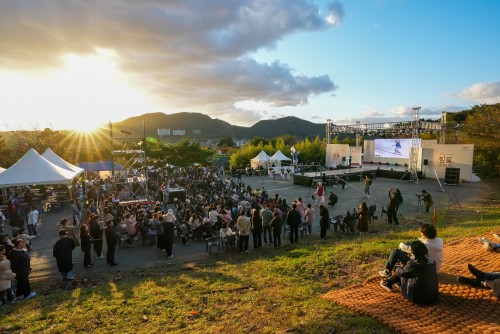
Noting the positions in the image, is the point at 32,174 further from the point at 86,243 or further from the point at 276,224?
the point at 276,224

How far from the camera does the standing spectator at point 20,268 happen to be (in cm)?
614

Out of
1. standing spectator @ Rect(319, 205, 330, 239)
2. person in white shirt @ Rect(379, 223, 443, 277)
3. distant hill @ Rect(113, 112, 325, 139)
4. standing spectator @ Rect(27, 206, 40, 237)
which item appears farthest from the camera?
distant hill @ Rect(113, 112, 325, 139)

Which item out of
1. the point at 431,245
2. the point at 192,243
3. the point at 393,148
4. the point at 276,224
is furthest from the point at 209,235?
the point at 393,148

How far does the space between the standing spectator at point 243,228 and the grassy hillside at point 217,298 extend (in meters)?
0.40

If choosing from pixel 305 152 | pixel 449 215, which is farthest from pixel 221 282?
pixel 305 152

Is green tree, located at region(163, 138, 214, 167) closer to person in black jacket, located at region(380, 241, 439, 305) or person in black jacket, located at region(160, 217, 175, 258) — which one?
person in black jacket, located at region(160, 217, 175, 258)

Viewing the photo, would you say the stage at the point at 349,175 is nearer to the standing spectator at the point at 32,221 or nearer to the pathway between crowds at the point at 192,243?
the pathway between crowds at the point at 192,243

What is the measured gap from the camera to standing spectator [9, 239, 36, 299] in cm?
614

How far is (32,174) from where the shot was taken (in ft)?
41.5

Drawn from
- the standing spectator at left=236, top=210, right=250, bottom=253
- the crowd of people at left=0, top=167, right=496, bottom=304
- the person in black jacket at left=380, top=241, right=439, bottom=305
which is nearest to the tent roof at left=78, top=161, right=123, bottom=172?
the crowd of people at left=0, top=167, right=496, bottom=304

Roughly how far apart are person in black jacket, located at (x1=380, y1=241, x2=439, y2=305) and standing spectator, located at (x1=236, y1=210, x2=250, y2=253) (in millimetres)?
4931

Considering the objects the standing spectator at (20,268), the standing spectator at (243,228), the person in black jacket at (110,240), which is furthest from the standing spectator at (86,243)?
the standing spectator at (243,228)

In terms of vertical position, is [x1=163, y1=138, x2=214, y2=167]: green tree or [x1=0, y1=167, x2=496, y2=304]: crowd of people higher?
[x1=163, y1=138, x2=214, y2=167]: green tree

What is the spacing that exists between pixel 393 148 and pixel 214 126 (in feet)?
488
